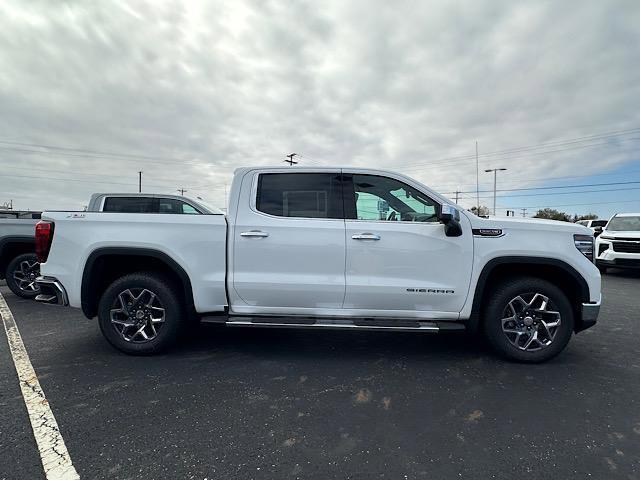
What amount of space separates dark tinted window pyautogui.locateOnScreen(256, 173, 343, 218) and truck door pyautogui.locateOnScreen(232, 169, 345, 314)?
0.6 inches

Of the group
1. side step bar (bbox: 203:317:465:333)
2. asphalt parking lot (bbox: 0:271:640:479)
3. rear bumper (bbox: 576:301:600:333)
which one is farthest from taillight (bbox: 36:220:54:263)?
rear bumper (bbox: 576:301:600:333)

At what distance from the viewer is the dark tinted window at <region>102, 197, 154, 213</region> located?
6.85m

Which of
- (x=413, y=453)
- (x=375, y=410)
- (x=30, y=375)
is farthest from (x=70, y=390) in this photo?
(x=413, y=453)

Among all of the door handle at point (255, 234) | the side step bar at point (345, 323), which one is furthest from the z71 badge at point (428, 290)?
the door handle at point (255, 234)

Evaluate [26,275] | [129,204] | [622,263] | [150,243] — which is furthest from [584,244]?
[622,263]

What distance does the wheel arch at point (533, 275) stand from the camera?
3.40 metres

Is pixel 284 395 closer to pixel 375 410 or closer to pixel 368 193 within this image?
pixel 375 410

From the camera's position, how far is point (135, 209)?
274 inches

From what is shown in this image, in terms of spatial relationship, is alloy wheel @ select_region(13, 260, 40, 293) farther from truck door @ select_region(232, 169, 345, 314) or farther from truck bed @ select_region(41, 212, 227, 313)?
truck door @ select_region(232, 169, 345, 314)

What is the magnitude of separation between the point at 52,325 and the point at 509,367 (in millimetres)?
5568

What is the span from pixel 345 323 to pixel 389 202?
1.30m

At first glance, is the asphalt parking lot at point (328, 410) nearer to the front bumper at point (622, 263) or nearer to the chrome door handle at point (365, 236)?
the chrome door handle at point (365, 236)

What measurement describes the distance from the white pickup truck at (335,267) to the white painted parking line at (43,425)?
67 centimetres

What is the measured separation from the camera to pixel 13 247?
20.3ft
